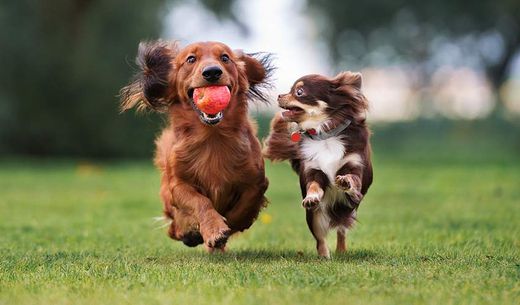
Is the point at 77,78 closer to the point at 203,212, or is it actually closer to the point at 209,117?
the point at 209,117

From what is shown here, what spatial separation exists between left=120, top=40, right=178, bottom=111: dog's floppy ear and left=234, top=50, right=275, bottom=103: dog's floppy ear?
52 cm

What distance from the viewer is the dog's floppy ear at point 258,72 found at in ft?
21.0

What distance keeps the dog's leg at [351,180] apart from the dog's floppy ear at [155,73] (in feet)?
4.78

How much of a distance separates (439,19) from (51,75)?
17.3 metres

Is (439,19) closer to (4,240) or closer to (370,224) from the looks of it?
(370,224)

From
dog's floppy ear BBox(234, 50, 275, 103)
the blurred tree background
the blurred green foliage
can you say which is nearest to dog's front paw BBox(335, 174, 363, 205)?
dog's floppy ear BBox(234, 50, 275, 103)

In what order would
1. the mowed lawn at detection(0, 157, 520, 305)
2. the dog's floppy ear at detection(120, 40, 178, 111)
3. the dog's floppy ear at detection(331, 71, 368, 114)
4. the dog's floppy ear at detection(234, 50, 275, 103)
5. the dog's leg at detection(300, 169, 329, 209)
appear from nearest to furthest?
the mowed lawn at detection(0, 157, 520, 305), the dog's leg at detection(300, 169, 329, 209), the dog's floppy ear at detection(331, 71, 368, 114), the dog's floppy ear at detection(120, 40, 178, 111), the dog's floppy ear at detection(234, 50, 275, 103)

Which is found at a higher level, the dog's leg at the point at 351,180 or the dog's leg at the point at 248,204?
the dog's leg at the point at 351,180

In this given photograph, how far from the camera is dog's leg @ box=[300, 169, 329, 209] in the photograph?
5301 millimetres

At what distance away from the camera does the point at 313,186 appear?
5430mm

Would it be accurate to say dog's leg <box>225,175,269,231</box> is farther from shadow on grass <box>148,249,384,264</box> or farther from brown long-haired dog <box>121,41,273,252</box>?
shadow on grass <box>148,249,384,264</box>

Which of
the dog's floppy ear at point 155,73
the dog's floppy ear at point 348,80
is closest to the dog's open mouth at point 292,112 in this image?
the dog's floppy ear at point 348,80

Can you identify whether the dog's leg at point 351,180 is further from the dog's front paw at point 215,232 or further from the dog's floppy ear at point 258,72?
the dog's floppy ear at point 258,72

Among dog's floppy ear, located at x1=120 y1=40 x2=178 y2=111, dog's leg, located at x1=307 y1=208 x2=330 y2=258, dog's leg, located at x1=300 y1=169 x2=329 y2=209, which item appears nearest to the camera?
dog's leg, located at x1=300 y1=169 x2=329 y2=209
